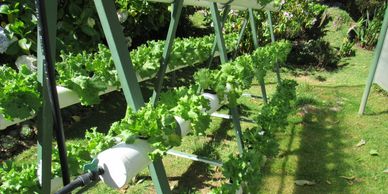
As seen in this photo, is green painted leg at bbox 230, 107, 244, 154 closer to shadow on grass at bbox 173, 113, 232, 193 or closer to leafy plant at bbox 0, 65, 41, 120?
shadow on grass at bbox 173, 113, 232, 193

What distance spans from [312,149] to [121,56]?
9.81ft

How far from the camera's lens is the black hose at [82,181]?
1095mm

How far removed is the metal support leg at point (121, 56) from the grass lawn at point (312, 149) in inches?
57.3

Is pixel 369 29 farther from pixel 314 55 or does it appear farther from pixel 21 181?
pixel 21 181

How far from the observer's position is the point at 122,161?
1.40m

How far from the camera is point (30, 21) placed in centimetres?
366

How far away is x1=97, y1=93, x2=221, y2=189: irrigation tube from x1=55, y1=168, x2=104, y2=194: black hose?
36 millimetres

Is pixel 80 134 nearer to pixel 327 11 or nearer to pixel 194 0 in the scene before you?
pixel 194 0

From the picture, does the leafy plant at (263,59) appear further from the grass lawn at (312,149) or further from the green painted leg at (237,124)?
the grass lawn at (312,149)

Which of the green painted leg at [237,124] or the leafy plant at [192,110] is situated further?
the green painted leg at [237,124]

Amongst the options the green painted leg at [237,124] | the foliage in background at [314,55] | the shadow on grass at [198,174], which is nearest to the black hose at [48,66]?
the green painted leg at [237,124]

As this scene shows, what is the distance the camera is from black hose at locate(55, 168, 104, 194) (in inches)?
43.1

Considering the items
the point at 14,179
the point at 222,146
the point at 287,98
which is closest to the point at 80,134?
the point at 222,146

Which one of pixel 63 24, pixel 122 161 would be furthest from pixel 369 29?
pixel 122 161
